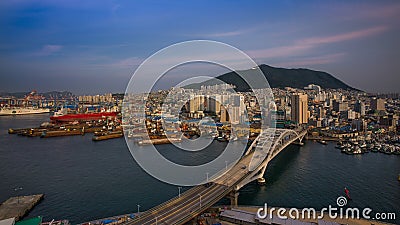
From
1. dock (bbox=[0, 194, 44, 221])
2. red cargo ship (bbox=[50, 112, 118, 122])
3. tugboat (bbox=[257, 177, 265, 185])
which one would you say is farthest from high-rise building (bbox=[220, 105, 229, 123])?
dock (bbox=[0, 194, 44, 221])

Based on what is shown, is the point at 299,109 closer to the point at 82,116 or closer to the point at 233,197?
the point at 233,197

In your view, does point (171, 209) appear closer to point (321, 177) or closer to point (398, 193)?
point (321, 177)

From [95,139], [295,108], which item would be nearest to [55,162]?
[95,139]

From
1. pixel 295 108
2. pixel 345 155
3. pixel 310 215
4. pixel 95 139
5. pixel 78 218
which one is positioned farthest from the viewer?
pixel 295 108

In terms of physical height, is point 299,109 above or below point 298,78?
below

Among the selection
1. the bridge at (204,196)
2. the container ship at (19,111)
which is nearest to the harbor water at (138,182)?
the bridge at (204,196)

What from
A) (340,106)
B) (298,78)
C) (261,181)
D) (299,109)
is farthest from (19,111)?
(298,78)

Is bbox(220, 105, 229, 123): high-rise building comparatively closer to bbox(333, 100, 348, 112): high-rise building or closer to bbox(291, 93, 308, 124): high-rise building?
bbox(291, 93, 308, 124): high-rise building
